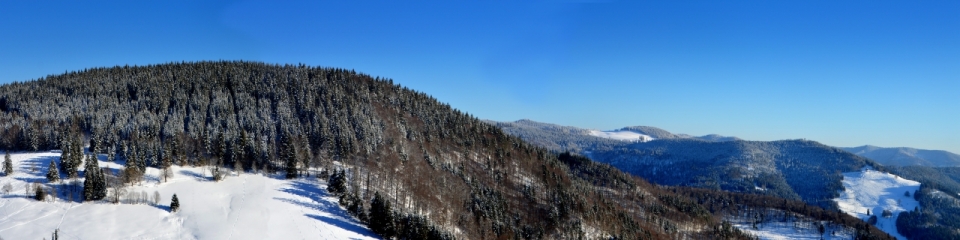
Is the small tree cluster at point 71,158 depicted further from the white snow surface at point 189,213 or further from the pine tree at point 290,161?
the pine tree at point 290,161

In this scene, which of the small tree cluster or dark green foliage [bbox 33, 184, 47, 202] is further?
the small tree cluster

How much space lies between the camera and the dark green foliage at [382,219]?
94.7 metres

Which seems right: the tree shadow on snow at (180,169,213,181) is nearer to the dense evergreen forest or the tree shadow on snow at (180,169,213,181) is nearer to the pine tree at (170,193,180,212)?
the dense evergreen forest

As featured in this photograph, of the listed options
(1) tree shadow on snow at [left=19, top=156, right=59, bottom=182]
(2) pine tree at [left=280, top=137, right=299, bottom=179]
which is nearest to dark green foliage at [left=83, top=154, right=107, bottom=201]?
(1) tree shadow on snow at [left=19, top=156, right=59, bottom=182]

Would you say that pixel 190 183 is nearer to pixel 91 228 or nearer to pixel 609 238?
pixel 91 228

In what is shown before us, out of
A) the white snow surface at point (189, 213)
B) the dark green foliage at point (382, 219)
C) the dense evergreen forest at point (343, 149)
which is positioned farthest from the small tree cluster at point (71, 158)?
the dark green foliage at point (382, 219)

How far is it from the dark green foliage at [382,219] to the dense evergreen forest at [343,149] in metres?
0.30

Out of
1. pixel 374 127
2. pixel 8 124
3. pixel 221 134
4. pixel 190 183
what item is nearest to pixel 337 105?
pixel 374 127

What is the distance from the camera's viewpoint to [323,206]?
107 metres

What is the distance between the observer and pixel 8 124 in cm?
13925

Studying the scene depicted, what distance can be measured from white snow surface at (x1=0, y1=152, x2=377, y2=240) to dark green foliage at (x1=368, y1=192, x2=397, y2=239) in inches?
75.4

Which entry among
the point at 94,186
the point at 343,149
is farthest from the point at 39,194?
the point at 343,149

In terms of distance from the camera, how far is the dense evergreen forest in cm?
11944

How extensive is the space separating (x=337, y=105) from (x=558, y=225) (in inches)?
3849
